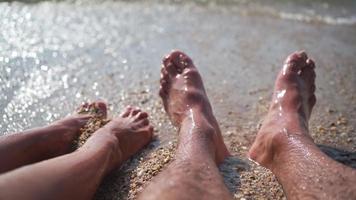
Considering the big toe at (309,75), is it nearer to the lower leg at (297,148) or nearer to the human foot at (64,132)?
the lower leg at (297,148)

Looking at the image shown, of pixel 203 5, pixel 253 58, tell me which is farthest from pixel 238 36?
pixel 203 5

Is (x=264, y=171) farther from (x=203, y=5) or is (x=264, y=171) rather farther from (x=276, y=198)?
(x=203, y=5)

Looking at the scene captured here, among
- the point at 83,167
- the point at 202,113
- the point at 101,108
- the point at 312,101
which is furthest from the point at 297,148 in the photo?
the point at 101,108

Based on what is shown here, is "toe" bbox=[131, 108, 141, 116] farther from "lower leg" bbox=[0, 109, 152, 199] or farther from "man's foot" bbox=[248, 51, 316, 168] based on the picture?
"man's foot" bbox=[248, 51, 316, 168]

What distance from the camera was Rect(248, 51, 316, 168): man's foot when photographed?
2373 millimetres

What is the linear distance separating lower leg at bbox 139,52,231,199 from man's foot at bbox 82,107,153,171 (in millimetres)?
174

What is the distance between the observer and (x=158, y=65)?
11.2 ft

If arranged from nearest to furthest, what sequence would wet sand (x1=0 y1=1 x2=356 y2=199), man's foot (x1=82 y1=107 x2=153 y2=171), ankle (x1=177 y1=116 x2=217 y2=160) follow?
ankle (x1=177 y1=116 x2=217 y2=160) < man's foot (x1=82 y1=107 x2=153 y2=171) < wet sand (x1=0 y1=1 x2=356 y2=199)

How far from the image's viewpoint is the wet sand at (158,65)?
2541 mm

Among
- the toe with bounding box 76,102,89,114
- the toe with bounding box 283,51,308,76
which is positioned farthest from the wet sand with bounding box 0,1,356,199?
the toe with bounding box 283,51,308,76

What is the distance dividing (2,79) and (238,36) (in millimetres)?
1834

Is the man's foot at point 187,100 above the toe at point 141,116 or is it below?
above

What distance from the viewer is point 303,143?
225 cm

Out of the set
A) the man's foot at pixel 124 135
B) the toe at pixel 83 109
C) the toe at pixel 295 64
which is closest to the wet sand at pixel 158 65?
the man's foot at pixel 124 135
